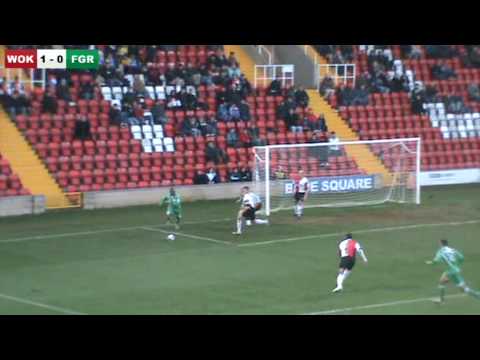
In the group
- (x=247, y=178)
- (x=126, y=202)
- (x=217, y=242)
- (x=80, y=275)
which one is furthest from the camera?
(x=247, y=178)

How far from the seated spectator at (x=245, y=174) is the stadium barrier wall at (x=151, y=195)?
26cm

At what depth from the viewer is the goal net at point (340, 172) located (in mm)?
38125

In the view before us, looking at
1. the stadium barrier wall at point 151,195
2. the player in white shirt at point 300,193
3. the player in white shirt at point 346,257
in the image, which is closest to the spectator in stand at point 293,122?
the stadium barrier wall at point 151,195

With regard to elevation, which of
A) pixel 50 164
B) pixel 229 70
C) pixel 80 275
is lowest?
pixel 80 275

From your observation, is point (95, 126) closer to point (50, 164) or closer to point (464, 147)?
point (50, 164)

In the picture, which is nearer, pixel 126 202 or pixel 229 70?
pixel 126 202

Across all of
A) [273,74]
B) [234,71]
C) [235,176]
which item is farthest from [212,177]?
[273,74]

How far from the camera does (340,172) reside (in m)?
39.5

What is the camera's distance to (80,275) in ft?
89.1

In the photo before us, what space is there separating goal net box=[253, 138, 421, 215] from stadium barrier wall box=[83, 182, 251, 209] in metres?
2.68

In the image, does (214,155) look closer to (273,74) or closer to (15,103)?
(273,74)

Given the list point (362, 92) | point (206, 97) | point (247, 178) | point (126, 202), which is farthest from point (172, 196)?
point (362, 92)

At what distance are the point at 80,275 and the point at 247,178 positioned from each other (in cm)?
1542

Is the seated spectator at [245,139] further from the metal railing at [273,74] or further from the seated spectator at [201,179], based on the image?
the metal railing at [273,74]
